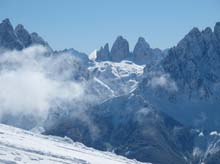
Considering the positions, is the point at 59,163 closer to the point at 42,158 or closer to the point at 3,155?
the point at 42,158

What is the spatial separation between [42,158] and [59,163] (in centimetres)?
494

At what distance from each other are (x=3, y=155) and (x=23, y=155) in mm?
12020

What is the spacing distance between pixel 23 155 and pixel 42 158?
806 centimetres

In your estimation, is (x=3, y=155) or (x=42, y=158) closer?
(x=3, y=155)

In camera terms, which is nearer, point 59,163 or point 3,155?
point 3,155

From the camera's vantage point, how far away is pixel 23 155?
633 feet

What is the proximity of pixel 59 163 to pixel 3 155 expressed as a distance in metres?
22.7

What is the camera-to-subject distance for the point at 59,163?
200 meters

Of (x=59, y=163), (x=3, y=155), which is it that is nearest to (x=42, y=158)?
(x=59, y=163)

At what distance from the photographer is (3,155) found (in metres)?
182

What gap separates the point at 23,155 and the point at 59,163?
1188 centimetres

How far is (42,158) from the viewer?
200 meters
